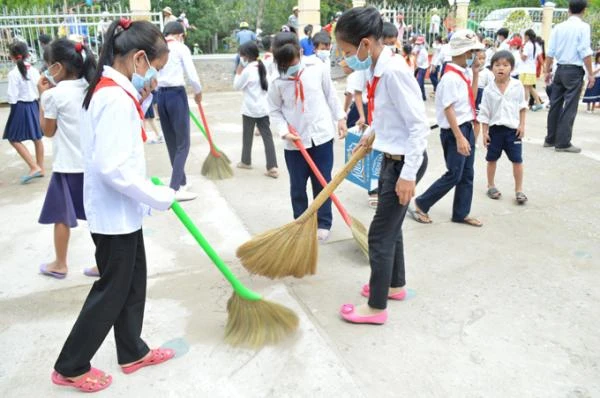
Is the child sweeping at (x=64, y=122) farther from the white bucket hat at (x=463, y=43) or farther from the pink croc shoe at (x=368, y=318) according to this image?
the white bucket hat at (x=463, y=43)

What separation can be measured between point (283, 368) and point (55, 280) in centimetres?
185

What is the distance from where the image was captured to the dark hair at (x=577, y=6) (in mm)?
6613

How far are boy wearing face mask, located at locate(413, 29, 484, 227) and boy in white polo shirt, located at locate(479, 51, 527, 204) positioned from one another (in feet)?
0.93

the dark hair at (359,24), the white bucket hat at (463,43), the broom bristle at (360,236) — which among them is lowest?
the broom bristle at (360,236)

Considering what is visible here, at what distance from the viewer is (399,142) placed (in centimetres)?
278

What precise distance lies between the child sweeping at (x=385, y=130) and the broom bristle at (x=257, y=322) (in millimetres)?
392

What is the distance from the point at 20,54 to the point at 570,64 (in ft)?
20.7

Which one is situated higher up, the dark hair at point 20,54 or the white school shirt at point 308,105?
the dark hair at point 20,54

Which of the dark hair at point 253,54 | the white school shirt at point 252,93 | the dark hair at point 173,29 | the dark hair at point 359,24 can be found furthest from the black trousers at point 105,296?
the dark hair at point 253,54

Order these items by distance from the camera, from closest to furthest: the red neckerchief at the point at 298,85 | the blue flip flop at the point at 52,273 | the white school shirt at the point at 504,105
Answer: the blue flip flop at the point at 52,273, the red neckerchief at the point at 298,85, the white school shirt at the point at 504,105

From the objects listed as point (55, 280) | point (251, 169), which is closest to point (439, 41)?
point (251, 169)

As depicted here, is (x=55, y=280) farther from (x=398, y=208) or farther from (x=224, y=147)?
(x=224, y=147)

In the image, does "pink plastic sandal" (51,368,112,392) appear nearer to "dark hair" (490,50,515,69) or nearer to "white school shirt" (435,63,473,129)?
"white school shirt" (435,63,473,129)

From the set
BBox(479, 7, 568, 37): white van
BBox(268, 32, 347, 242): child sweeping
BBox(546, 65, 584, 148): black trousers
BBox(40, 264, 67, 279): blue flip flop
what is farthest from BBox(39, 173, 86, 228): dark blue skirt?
BBox(479, 7, 568, 37): white van
